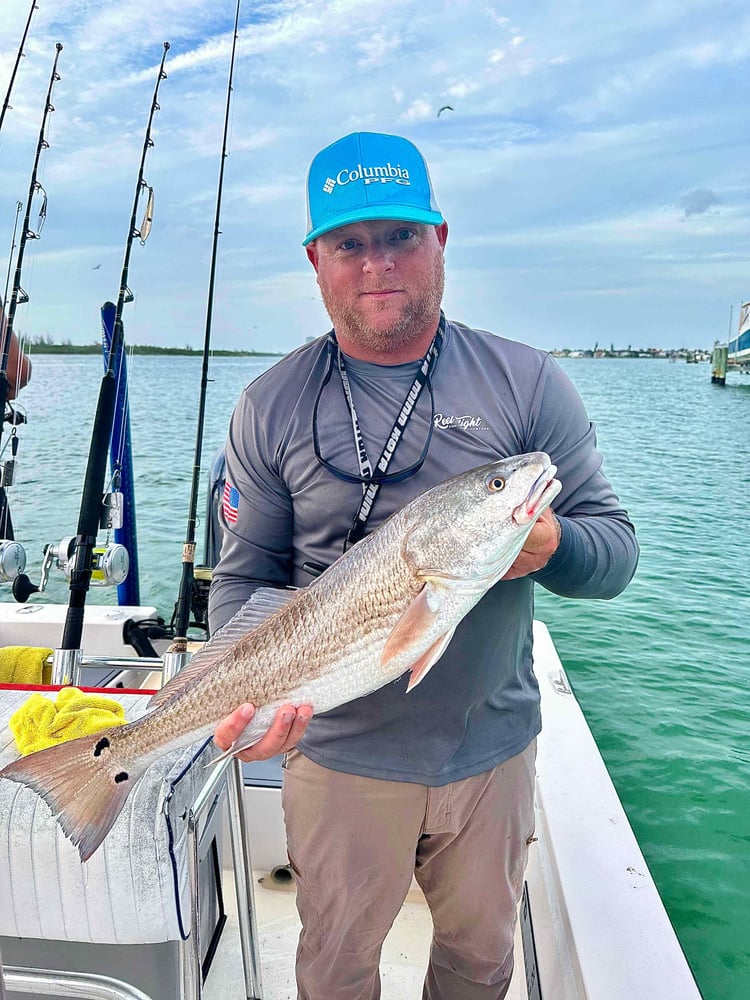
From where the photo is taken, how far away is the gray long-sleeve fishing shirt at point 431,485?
6.70ft

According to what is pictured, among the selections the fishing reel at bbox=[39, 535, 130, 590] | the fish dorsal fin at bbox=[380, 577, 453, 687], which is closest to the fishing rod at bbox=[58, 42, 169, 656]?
the fishing reel at bbox=[39, 535, 130, 590]

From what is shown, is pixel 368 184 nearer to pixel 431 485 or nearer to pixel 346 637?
pixel 431 485

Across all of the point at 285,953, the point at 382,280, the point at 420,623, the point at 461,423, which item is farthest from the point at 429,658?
the point at 285,953

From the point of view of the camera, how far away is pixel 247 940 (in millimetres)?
2406

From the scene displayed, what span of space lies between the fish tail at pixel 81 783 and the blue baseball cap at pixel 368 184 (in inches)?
57.5

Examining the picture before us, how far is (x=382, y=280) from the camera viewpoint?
2.09 m

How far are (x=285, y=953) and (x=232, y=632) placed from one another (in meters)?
1.86

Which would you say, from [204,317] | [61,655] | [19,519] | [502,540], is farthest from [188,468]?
[502,540]

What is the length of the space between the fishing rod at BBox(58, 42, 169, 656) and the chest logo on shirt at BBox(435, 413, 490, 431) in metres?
1.74

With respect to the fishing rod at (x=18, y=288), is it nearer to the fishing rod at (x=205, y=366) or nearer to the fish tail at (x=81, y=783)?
the fishing rod at (x=205, y=366)

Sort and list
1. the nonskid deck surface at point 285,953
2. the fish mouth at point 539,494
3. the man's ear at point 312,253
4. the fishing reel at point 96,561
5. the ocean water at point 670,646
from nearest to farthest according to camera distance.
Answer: the fish mouth at point 539,494 → the man's ear at point 312,253 → the nonskid deck surface at point 285,953 → the fishing reel at point 96,561 → the ocean water at point 670,646

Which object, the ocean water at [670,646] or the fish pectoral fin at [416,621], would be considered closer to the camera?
the fish pectoral fin at [416,621]

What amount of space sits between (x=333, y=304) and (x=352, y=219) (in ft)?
0.77

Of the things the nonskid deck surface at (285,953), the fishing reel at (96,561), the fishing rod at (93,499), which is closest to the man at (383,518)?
the nonskid deck surface at (285,953)
